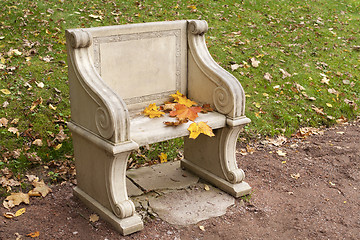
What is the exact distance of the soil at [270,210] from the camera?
375cm

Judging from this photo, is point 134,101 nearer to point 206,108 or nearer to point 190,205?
point 206,108

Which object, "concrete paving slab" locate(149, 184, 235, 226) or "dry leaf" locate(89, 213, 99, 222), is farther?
"concrete paving slab" locate(149, 184, 235, 226)

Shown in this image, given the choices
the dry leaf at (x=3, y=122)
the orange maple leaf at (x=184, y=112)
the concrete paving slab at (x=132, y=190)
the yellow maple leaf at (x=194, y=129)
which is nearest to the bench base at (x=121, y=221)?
the concrete paving slab at (x=132, y=190)

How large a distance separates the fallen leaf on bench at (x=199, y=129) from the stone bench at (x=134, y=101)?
8 centimetres

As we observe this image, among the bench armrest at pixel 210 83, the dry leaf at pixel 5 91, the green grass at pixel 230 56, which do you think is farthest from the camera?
the dry leaf at pixel 5 91

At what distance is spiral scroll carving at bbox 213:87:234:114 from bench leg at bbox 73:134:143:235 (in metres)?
1.05

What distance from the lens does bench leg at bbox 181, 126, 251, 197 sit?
14.0ft

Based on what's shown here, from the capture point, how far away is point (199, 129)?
3.95 metres

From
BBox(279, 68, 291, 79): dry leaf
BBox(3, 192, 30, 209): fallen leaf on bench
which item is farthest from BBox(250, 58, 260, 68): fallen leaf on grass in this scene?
BBox(3, 192, 30, 209): fallen leaf on bench

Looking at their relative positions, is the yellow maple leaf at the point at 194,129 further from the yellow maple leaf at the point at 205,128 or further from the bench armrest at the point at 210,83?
the bench armrest at the point at 210,83

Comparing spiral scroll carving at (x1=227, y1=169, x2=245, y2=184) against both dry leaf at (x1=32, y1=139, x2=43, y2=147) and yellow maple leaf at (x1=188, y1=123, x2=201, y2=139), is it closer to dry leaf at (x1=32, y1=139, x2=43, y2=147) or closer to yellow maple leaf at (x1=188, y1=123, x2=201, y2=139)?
yellow maple leaf at (x1=188, y1=123, x2=201, y2=139)

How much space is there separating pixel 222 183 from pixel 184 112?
0.80 metres

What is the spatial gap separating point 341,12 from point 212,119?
6.92m

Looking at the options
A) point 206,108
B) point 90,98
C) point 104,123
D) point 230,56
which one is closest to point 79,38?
point 90,98
